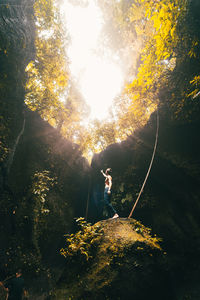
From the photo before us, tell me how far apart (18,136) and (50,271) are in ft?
26.6

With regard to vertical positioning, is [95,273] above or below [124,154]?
below

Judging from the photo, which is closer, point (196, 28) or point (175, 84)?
point (196, 28)

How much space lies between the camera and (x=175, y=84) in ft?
25.1

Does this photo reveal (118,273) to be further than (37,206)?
No

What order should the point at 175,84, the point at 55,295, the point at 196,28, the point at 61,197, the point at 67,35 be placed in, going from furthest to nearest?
the point at 67,35 → the point at 61,197 → the point at 175,84 → the point at 196,28 → the point at 55,295

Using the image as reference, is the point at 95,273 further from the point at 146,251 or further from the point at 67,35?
the point at 67,35

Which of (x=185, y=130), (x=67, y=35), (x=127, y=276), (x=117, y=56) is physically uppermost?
(x=67, y=35)

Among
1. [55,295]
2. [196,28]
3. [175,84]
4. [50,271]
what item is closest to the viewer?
[55,295]

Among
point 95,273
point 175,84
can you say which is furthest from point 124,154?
point 95,273

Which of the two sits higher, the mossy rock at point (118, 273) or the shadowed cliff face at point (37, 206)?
the shadowed cliff face at point (37, 206)

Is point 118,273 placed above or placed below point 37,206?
below

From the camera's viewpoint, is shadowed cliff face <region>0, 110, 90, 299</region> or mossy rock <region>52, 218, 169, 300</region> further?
shadowed cliff face <region>0, 110, 90, 299</region>

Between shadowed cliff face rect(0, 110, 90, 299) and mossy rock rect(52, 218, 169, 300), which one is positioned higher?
shadowed cliff face rect(0, 110, 90, 299)

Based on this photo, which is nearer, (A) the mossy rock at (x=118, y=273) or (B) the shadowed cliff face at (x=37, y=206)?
(A) the mossy rock at (x=118, y=273)
